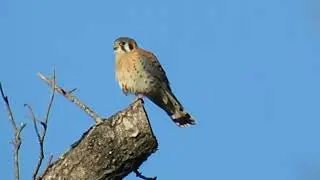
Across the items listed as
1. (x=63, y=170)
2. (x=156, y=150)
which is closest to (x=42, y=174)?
(x=63, y=170)

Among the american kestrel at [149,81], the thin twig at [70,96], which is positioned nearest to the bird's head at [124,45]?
the american kestrel at [149,81]

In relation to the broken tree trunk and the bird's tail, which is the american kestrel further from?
the broken tree trunk

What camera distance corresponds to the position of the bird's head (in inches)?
287

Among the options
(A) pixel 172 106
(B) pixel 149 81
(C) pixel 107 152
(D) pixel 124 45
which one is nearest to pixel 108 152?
(C) pixel 107 152

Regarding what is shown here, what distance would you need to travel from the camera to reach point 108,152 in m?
3.59

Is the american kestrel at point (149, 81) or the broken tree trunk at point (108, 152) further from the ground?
the american kestrel at point (149, 81)

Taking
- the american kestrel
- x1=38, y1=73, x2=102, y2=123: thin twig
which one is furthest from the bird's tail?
x1=38, y1=73, x2=102, y2=123: thin twig

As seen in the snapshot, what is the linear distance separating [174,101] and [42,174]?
3.64 meters

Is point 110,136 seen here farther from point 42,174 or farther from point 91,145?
point 42,174

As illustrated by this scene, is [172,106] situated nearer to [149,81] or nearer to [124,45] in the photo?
[149,81]

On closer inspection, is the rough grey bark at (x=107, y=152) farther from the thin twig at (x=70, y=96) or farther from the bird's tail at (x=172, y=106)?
the bird's tail at (x=172, y=106)

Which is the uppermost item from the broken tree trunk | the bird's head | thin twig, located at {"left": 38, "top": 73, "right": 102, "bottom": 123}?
the bird's head

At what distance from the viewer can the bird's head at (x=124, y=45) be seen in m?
7.29

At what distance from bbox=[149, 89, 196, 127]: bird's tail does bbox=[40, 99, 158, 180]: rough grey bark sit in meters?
3.17
